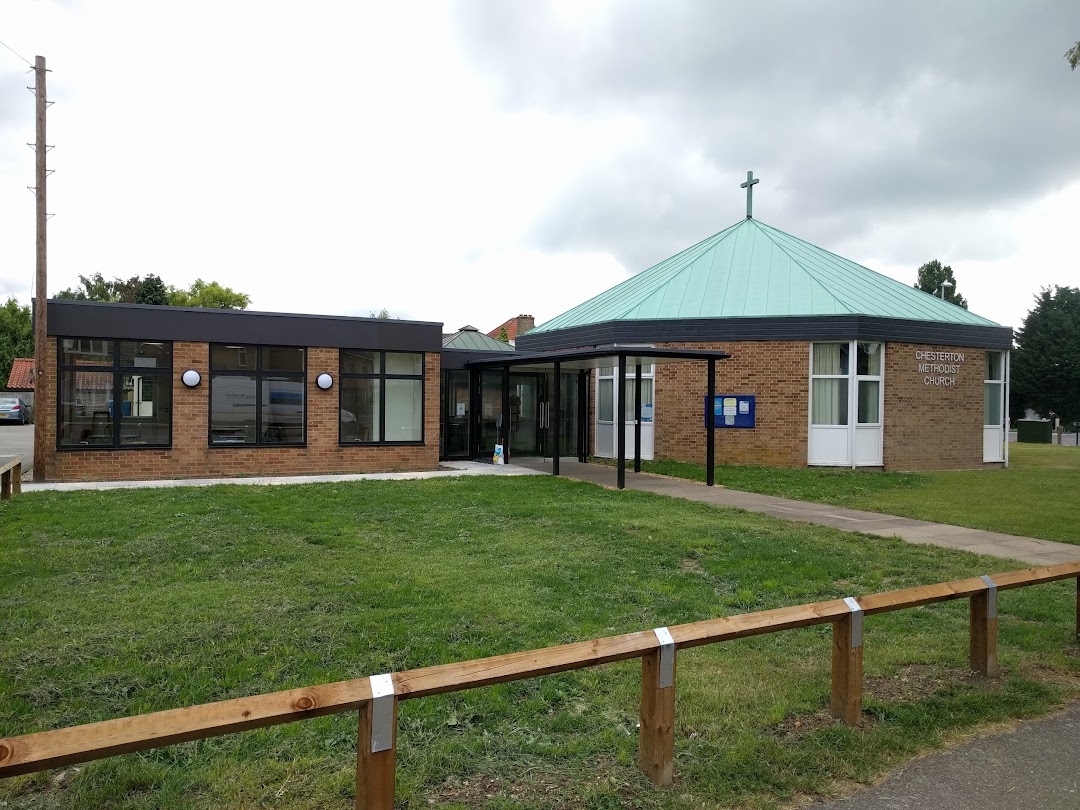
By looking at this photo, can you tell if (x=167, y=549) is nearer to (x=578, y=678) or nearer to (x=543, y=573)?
(x=543, y=573)

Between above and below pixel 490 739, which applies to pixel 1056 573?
above

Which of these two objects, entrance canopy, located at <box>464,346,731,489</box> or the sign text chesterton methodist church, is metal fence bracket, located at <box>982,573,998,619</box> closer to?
entrance canopy, located at <box>464,346,731,489</box>

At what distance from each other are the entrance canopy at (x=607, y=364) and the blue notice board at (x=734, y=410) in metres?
0.40

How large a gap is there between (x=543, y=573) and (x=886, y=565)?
3546 millimetres

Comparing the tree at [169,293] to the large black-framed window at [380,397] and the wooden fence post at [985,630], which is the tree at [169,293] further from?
the wooden fence post at [985,630]

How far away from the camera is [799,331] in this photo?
19.9 m

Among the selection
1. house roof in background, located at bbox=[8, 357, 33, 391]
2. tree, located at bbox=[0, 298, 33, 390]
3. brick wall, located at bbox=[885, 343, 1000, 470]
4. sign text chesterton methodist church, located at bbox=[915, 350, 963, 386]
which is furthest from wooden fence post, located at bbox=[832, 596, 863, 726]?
tree, located at bbox=[0, 298, 33, 390]

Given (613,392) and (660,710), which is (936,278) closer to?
(613,392)

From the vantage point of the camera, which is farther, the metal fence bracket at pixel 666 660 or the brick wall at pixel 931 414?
the brick wall at pixel 931 414

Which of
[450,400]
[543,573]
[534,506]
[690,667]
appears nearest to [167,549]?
[543,573]

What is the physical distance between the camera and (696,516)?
37.4ft

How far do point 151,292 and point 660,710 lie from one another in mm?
54511

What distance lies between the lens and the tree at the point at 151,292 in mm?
50938

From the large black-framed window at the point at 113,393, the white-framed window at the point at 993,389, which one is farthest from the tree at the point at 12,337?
the white-framed window at the point at 993,389
